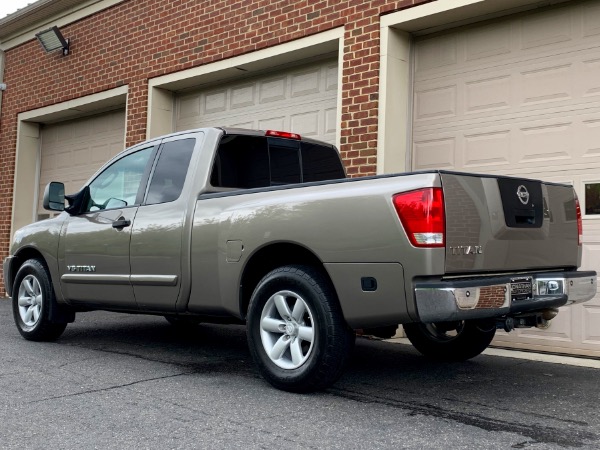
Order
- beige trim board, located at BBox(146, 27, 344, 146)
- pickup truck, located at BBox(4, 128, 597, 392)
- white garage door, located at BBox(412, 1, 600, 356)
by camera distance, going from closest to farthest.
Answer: pickup truck, located at BBox(4, 128, 597, 392) < white garage door, located at BBox(412, 1, 600, 356) < beige trim board, located at BBox(146, 27, 344, 146)

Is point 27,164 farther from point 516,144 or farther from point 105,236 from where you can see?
point 516,144

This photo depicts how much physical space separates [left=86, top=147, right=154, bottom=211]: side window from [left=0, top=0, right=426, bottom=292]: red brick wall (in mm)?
2653

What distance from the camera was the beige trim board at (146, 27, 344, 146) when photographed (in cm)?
832

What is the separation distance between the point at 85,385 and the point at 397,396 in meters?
2.13

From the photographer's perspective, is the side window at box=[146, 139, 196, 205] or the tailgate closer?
the tailgate

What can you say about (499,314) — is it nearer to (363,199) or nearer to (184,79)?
(363,199)

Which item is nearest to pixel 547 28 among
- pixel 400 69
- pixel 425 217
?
pixel 400 69

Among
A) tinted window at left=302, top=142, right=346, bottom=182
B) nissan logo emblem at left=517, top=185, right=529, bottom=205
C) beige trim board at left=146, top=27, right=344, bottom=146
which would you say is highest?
beige trim board at left=146, top=27, right=344, bottom=146

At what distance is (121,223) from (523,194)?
3.27 metres

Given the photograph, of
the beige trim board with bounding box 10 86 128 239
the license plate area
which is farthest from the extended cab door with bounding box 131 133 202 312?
the beige trim board with bounding box 10 86 128 239

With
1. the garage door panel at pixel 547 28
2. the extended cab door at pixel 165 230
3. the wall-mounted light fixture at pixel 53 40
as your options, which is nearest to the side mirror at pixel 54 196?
the extended cab door at pixel 165 230

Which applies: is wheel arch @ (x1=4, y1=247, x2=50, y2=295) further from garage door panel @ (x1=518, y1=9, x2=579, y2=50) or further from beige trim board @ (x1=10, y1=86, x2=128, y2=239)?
beige trim board @ (x1=10, y1=86, x2=128, y2=239)

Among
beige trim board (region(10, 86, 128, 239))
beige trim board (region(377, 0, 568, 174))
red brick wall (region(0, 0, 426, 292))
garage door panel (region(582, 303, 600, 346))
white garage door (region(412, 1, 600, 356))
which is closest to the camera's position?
garage door panel (region(582, 303, 600, 346))

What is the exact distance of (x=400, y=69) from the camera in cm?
768
